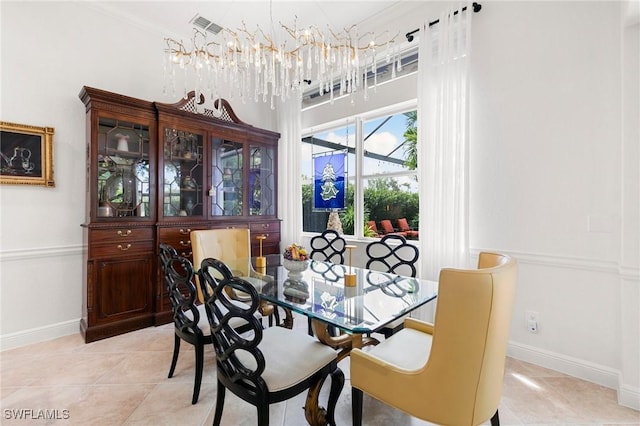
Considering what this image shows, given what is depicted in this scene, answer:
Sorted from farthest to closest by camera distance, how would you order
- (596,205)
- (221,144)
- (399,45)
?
(221,144) < (399,45) < (596,205)

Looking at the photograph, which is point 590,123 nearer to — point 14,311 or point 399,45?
point 399,45

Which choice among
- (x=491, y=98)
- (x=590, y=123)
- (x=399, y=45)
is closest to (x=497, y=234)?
(x=590, y=123)

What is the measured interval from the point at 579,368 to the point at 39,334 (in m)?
4.61

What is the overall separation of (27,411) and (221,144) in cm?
288

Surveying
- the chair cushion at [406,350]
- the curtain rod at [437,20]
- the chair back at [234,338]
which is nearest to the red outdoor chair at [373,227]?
the chair cushion at [406,350]

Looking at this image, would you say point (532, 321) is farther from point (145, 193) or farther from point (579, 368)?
point (145, 193)

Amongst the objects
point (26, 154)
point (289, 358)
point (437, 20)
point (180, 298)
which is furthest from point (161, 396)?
point (437, 20)

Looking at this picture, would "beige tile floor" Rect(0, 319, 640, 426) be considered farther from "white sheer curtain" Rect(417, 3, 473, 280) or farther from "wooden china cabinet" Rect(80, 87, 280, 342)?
"white sheer curtain" Rect(417, 3, 473, 280)

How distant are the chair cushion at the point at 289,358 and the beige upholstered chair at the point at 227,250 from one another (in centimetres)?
75

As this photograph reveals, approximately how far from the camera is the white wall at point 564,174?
190 cm

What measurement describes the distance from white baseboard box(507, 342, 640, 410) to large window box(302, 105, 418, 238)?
1.38 m

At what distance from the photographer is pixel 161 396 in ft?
6.40

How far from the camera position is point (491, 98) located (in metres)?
2.58

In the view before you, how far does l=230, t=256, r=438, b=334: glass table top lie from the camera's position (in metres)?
1.50
